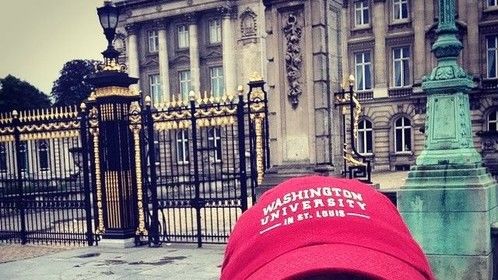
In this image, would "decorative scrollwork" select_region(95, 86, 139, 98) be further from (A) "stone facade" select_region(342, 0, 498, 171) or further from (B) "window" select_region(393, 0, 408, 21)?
(B) "window" select_region(393, 0, 408, 21)

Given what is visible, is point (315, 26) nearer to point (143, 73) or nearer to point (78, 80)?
point (143, 73)

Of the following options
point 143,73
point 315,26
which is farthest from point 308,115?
point 143,73

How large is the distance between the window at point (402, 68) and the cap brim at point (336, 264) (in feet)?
123

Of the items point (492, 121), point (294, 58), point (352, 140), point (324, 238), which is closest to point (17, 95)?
point (492, 121)

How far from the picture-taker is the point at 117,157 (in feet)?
36.7

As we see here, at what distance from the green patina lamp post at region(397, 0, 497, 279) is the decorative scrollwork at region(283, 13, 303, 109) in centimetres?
314

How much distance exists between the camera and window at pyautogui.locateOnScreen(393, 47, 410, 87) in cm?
3684

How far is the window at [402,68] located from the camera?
36844mm

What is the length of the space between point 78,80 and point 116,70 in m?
66.8

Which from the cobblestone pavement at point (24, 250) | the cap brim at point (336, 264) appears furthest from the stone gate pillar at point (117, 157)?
the cap brim at point (336, 264)

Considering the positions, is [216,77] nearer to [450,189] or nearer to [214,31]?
[214,31]

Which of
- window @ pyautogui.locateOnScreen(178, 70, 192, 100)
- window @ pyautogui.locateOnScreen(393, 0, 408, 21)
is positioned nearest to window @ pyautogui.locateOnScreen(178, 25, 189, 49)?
window @ pyautogui.locateOnScreen(178, 70, 192, 100)

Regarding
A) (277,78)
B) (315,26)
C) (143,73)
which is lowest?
(277,78)

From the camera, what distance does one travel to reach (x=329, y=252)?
99 cm
